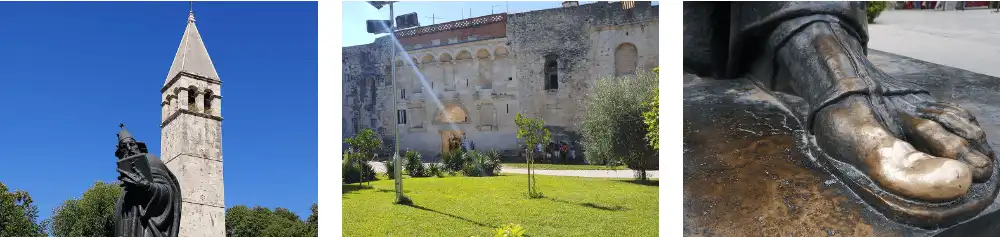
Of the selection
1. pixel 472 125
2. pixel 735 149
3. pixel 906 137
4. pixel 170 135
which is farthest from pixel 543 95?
pixel 170 135

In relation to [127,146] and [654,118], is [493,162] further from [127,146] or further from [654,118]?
[127,146]

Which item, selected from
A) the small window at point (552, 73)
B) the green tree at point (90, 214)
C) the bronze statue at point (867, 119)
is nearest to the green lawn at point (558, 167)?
the small window at point (552, 73)

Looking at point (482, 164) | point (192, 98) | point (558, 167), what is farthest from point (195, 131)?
point (558, 167)

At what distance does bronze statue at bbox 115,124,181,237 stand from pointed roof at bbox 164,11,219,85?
1081 centimetres

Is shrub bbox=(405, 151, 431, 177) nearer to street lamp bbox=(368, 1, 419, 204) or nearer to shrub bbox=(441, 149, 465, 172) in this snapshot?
street lamp bbox=(368, 1, 419, 204)

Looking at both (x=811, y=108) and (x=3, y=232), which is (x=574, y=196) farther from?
(x=3, y=232)

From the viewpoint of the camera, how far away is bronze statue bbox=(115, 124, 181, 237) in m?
3.34

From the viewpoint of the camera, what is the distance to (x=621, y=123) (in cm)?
545

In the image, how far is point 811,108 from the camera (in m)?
2.63

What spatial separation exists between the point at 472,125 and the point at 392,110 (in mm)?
645

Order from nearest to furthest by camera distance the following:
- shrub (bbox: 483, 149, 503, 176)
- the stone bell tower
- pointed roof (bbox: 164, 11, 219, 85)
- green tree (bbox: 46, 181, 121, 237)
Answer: shrub (bbox: 483, 149, 503, 176)
the stone bell tower
pointed roof (bbox: 164, 11, 219, 85)
green tree (bbox: 46, 181, 121, 237)

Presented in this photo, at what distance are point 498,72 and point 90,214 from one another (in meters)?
16.6

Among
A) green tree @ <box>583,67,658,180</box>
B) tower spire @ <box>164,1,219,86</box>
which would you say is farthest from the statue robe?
tower spire @ <box>164,1,219,86</box>

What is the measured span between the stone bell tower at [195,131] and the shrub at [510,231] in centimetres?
875
